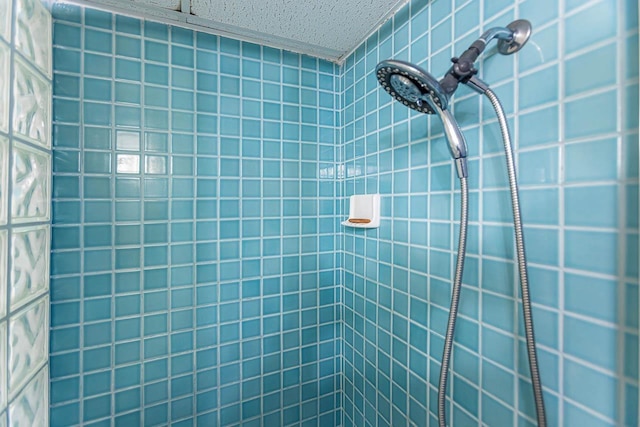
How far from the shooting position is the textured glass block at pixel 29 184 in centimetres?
58

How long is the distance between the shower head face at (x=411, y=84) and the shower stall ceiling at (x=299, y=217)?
0.41ft

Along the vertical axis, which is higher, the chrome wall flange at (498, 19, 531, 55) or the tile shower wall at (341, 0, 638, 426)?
the chrome wall flange at (498, 19, 531, 55)

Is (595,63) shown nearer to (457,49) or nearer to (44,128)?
(457,49)

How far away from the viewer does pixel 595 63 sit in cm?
Answer: 44

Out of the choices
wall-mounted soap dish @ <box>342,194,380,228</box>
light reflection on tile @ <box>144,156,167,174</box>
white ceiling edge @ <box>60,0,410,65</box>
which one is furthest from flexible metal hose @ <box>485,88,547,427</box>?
light reflection on tile @ <box>144,156,167,174</box>

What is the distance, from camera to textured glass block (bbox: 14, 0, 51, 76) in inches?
23.7

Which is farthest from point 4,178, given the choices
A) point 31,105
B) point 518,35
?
point 518,35

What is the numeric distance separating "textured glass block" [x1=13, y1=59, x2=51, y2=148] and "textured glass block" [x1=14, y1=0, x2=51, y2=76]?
0.03m

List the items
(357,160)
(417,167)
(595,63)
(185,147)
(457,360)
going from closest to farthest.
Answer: (595,63) < (457,360) < (417,167) < (185,147) < (357,160)

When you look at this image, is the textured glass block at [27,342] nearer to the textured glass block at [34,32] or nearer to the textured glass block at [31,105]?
the textured glass block at [31,105]

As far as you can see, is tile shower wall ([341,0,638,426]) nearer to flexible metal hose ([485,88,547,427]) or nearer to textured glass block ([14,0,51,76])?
flexible metal hose ([485,88,547,427])

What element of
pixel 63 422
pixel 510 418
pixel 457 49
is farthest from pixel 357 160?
pixel 63 422

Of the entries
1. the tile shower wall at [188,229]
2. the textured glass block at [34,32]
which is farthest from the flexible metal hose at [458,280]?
the textured glass block at [34,32]

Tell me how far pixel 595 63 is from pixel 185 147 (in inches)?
36.9
